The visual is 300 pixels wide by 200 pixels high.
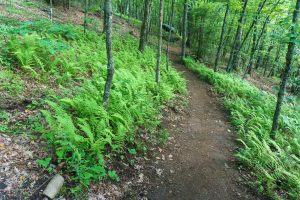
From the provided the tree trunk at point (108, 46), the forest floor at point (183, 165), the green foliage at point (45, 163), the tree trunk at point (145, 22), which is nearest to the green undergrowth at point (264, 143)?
the forest floor at point (183, 165)

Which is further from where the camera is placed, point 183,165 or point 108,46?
point 183,165

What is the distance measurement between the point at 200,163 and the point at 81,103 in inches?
145

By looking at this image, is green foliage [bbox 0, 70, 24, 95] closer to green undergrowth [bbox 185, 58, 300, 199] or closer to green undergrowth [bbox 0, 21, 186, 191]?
green undergrowth [bbox 0, 21, 186, 191]

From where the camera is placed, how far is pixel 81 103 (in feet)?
18.2

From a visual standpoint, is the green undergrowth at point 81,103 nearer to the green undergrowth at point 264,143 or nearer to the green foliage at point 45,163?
the green foliage at point 45,163

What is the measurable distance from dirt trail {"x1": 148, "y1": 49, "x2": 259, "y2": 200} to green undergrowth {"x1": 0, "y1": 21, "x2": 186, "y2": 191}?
0.98 m

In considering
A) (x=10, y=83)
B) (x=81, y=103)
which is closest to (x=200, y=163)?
(x=81, y=103)

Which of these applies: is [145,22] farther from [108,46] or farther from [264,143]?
[264,143]

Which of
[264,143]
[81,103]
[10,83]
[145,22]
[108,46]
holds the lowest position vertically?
[264,143]

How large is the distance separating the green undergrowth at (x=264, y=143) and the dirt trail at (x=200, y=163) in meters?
0.47

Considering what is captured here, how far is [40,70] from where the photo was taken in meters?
7.11

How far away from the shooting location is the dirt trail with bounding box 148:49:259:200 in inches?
200

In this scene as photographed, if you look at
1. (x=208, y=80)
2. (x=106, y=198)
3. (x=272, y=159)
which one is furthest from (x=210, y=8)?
(x=106, y=198)

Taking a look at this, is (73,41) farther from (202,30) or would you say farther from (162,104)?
(202,30)
